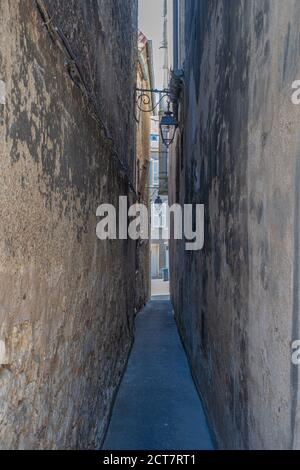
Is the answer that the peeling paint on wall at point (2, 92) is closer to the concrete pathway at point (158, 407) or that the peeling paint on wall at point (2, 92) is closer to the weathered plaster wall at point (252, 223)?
the weathered plaster wall at point (252, 223)

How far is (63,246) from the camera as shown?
1.63 meters

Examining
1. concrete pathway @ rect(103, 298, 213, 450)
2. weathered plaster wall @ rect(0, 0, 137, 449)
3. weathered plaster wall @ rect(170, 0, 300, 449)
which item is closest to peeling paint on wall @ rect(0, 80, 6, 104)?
weathered plaster wall @ rect(0, 0, 137, 449)

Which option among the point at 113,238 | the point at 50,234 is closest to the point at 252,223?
the point at 50,234

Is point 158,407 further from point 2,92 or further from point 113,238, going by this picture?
point 2,92

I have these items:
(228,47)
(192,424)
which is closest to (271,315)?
(228,47)

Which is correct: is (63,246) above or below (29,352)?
above

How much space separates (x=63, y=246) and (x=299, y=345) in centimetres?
109

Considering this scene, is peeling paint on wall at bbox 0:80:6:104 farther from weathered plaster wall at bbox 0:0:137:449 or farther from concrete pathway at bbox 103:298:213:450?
concrete pathway at bbox 103:298:213:450

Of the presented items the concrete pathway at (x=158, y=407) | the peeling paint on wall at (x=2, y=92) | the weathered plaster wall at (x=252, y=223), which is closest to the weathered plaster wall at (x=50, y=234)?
the peeling paint on wall at (x=2, y=92)

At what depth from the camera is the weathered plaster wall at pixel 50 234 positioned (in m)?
1.06

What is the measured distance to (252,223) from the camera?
160 cm

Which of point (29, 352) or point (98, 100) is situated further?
point (98, 100)
